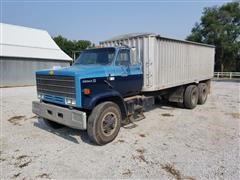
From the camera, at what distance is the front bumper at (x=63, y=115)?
163 inches

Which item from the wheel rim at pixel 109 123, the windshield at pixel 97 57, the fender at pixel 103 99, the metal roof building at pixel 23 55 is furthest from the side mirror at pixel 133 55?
the metal roof building at pixel 23 55

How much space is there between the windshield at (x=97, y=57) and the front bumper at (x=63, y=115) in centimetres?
162

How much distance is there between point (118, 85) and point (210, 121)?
3539 millimetres

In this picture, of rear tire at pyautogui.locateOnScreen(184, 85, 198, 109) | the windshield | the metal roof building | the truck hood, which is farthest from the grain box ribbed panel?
the metal roof building

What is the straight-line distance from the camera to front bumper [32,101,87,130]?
4129mm

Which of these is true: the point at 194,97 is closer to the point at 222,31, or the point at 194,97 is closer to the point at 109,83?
the point at 109,83

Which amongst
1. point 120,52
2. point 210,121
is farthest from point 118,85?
point 210,121

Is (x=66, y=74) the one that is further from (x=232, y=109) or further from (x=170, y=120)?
(x=232, y=109)

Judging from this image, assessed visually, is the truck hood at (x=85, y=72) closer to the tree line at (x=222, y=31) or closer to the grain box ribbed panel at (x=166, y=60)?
the grain box ribbed panel at (x=166, y=60)

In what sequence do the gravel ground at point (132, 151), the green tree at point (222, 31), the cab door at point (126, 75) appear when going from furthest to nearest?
the green tree at point (222, 31) → the cab door at point (126, 75) → the gravel ground at point (132, 151)

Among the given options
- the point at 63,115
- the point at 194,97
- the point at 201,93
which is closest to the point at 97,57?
the point at 63,115

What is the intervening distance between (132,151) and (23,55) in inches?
757

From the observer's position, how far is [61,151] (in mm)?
4312

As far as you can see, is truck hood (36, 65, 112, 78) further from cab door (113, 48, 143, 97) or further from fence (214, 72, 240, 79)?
fence (214, 72, 240, 79)
